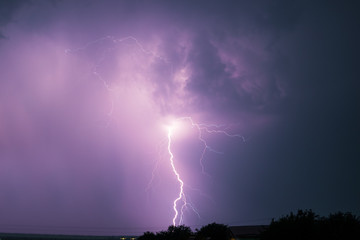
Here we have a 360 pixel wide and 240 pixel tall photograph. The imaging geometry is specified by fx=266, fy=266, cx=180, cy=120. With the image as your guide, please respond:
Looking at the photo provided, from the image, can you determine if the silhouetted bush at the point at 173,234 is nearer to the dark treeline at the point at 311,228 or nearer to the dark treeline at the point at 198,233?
the dark treeline at the point at 198,233

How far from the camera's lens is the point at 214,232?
30703 millimetres

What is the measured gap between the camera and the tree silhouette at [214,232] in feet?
100

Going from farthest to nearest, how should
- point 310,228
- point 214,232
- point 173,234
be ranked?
point 173,234 → point 214,232 → point 310,228

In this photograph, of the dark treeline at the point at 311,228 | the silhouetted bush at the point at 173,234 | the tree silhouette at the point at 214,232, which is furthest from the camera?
the silhouetted bush at the point at 173,234

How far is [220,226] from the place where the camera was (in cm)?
3162

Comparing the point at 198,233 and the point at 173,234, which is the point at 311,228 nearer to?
the point at 198,233

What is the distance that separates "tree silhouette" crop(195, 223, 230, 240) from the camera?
30550 mm

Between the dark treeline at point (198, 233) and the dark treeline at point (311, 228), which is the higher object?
the dark treeline at point (311, 228)

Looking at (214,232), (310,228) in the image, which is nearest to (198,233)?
(214,232)

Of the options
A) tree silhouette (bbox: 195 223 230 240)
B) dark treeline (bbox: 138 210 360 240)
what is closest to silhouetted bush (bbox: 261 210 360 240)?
dark treeline (bbox: 138 210 360 240)

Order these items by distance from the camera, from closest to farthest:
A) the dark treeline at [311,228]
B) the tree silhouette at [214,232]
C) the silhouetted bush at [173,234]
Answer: the dark treeline at [311,228], the tree silhouette at [214,232], the silhouetted bush at [173,234]

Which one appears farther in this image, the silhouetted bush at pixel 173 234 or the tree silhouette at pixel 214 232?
the silhouetted bush at pixel 173 234

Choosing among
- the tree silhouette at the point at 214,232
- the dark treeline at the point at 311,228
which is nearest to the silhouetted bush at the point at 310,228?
the dark treeline at the point at 311,228

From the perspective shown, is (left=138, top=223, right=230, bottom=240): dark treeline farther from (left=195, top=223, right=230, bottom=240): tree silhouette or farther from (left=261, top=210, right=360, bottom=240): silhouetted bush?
(left=261, top=210, right=360, bottom=240): silhouetted bush
